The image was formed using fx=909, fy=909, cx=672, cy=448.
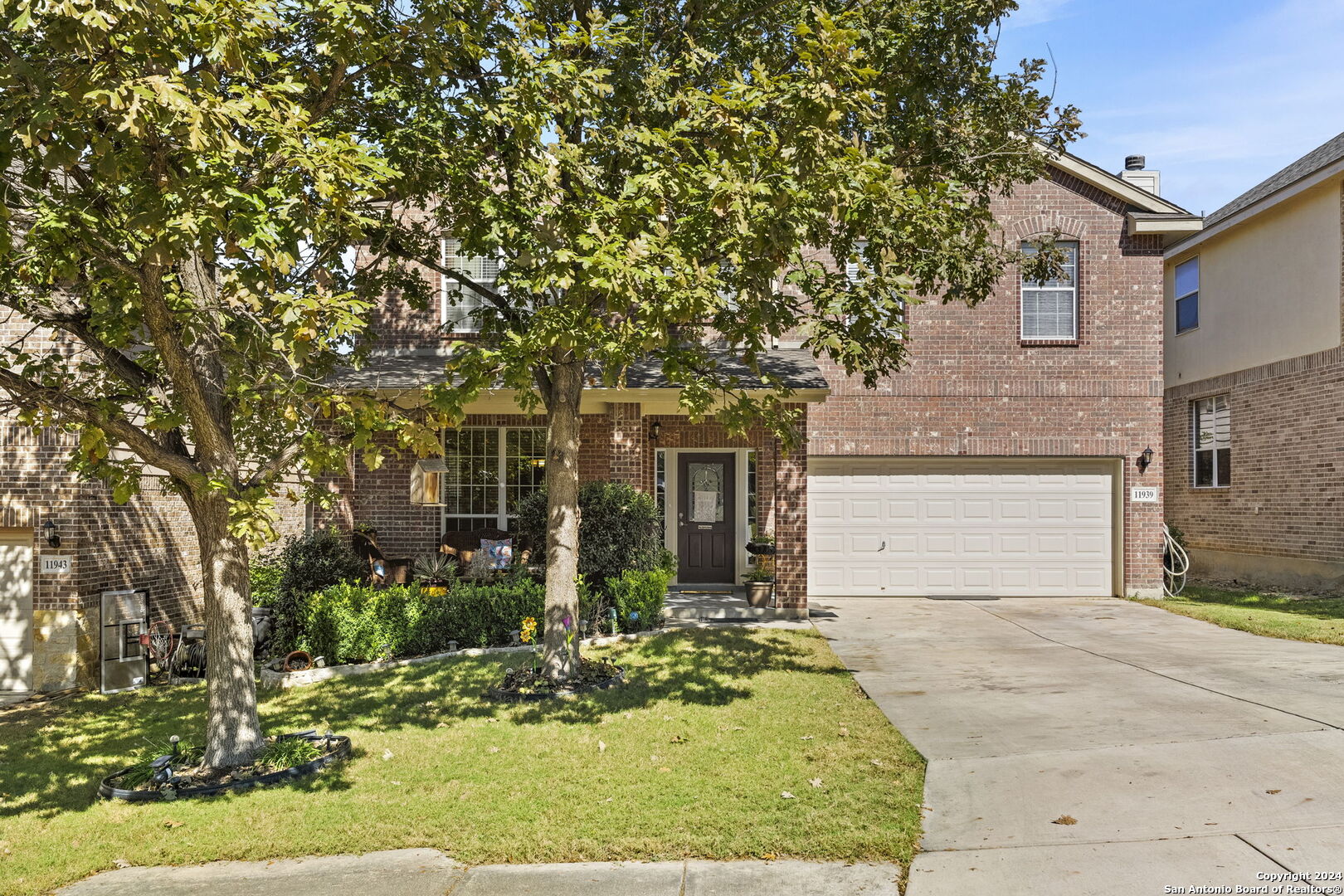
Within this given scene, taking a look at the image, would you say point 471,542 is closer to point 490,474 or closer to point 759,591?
point 490,474

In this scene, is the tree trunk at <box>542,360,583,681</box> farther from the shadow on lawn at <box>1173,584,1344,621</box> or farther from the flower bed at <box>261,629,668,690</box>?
the shadow on lawn at <box>1173,584,1344,621</box>

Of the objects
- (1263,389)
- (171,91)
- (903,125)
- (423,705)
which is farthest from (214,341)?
(1263,389)

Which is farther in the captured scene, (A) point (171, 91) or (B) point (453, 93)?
(B) point (453, 93)

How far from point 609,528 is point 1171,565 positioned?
402 inches

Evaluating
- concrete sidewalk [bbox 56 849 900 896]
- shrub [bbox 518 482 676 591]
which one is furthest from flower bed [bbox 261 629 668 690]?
concrete sidewalk [bbox 56 849 900 896]

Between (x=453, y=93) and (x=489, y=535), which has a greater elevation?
(x=453, y=93)

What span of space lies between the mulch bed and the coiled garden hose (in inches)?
419

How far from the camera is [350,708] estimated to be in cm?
837

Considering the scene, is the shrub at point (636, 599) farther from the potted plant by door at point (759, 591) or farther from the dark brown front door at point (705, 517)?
the dark brown front door at point (705, 517)

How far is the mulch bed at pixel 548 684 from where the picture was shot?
843 cm

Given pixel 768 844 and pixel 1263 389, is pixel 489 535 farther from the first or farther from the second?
pixel 1263 389

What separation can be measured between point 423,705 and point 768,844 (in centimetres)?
442

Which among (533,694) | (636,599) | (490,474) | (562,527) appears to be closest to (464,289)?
(490,474)

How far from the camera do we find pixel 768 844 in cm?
491
